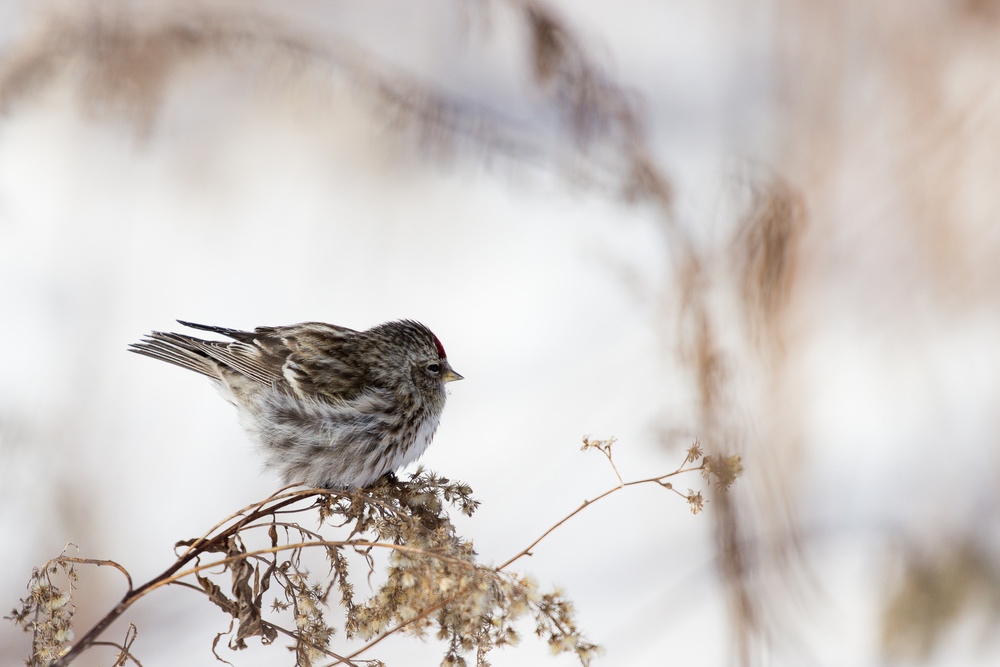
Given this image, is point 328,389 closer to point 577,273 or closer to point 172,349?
point 172,349

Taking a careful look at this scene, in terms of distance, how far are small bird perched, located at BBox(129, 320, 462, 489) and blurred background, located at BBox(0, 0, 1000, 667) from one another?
662mm

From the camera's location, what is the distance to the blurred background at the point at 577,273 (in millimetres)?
2057

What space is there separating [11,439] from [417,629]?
213 cm

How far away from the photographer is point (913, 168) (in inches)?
88.3

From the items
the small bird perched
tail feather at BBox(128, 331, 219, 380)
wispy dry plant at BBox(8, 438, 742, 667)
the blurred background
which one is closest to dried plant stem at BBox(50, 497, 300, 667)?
wispy dry plant at BBox(8, 438, 742, 667)

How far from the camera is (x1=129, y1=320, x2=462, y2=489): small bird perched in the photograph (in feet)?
6.00

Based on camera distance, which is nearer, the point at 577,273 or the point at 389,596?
the point at 389,596

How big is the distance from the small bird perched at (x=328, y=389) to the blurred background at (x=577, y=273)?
66 cm

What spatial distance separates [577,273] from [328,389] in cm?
175

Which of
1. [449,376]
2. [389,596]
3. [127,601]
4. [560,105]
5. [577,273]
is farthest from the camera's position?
[577,273]

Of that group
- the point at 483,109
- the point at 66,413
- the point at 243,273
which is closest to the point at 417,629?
the point at 483,109

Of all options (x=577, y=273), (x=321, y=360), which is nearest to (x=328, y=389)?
(x=321, y=360)

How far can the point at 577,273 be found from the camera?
3.40 meters

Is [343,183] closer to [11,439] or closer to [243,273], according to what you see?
[243,273]
